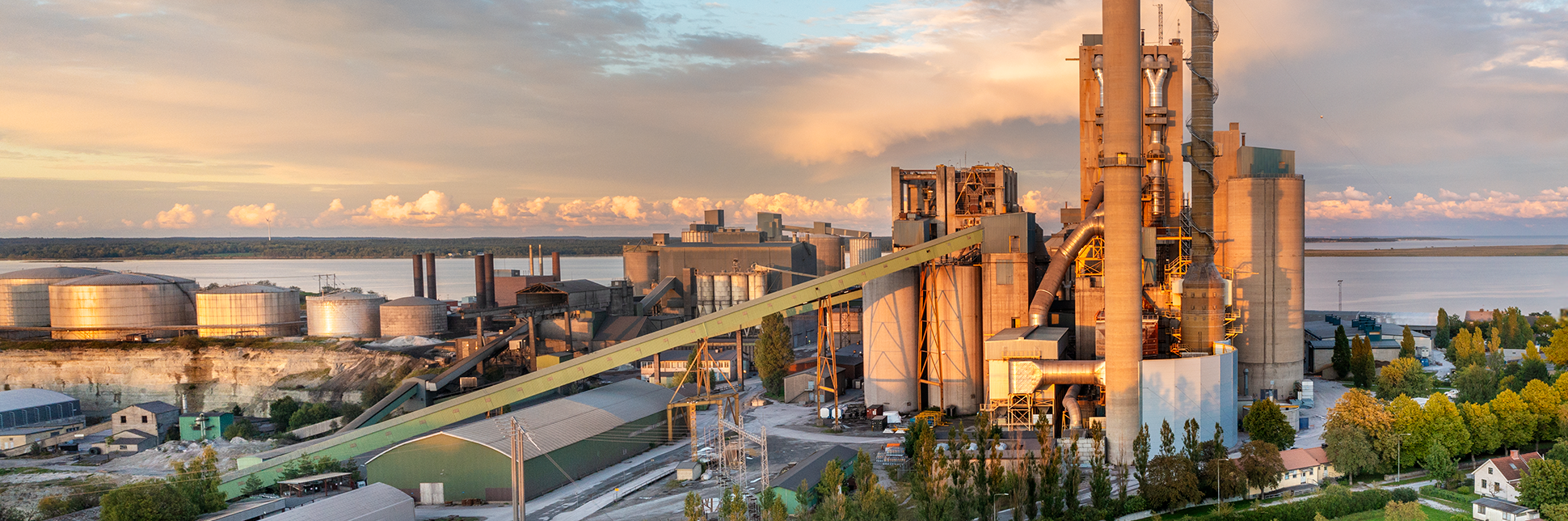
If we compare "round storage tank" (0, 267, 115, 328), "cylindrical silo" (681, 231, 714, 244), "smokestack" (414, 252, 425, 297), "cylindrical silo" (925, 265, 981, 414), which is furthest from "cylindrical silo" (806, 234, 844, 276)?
"round storage tank" (0, 267, 115, 328)

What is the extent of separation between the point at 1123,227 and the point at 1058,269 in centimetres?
665

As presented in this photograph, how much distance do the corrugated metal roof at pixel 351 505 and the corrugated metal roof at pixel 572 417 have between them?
12.4ft

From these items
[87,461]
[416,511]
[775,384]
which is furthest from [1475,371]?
[87,461]

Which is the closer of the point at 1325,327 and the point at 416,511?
the point at 416,511

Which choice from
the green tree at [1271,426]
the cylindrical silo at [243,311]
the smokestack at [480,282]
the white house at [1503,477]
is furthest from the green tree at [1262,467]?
the cylindrical silo at [243,311]

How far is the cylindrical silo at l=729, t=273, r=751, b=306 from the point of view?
7956 centimetres

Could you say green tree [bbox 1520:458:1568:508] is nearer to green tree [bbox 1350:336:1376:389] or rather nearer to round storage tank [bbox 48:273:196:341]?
green tree [bbox 1350:336:1376:389]

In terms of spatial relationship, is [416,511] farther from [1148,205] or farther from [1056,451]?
[1148,205]

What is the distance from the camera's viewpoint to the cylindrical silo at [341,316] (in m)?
61.8

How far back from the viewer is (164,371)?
5756 centimetres

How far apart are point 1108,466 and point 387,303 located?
47793 mm

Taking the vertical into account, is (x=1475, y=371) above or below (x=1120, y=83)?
below

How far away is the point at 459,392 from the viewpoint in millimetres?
48812

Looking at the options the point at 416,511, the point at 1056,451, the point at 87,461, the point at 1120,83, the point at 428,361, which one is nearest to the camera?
the point at 1056,451
